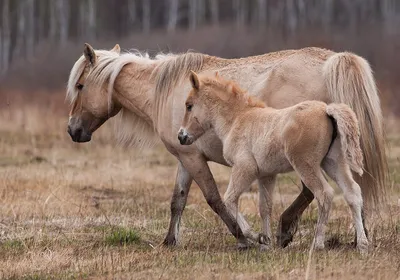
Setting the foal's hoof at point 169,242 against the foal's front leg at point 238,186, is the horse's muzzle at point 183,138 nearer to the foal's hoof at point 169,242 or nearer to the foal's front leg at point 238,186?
the foal's front leg at point 238,186

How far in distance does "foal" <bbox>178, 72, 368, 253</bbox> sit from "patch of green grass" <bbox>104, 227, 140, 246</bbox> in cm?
118

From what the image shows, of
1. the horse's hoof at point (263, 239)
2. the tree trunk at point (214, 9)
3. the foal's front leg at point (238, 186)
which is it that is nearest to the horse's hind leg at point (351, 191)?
the foal's front leg at point (238, 186)

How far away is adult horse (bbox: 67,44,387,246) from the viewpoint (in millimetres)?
8344

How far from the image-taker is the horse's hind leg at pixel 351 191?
7469 millimetres

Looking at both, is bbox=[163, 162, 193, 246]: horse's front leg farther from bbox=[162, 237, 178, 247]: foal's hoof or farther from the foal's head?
the foal's head

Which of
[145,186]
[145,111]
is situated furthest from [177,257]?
[145,186]

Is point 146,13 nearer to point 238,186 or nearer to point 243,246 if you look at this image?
point 243,246

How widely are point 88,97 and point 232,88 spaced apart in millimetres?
1960

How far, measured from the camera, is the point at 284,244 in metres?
8.61

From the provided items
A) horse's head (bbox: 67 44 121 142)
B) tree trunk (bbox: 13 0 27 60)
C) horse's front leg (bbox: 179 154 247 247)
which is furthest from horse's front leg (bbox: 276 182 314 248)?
tree trunk (bbox: 13 0 27 60)

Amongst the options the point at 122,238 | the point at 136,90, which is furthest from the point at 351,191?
the point at 136,90

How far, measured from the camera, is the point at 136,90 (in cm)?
959

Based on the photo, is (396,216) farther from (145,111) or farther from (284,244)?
(145,111)

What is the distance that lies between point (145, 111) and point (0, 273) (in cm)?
266
